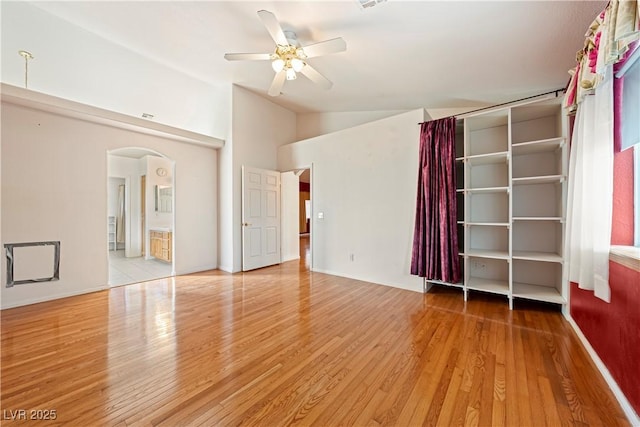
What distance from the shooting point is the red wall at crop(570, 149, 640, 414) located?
142cm

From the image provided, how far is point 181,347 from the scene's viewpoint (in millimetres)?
2158

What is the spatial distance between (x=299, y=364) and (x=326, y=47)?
9.68ft

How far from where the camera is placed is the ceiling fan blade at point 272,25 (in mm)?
2281

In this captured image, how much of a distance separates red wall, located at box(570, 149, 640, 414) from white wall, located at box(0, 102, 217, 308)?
217 inches

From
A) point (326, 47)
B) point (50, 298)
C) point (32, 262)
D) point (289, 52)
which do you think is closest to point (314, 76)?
point (289, 52)

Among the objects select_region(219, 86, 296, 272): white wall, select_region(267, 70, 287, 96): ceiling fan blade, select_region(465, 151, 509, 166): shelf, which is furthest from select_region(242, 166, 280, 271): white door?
select_region(465, 151, 509, 166): shelf

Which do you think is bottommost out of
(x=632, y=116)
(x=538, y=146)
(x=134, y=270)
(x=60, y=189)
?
(x=134, y=270)

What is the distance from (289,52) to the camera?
9.19ft

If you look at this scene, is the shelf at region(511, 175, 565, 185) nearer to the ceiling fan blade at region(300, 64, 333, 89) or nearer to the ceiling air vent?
the ceiling air vent

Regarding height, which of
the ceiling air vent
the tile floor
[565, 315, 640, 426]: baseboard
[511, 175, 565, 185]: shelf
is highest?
the ceiling air vent

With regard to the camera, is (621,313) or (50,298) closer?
(621,313)

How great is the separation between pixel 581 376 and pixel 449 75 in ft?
10.9

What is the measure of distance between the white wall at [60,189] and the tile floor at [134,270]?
0.62 meters

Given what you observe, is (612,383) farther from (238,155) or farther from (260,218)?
(238,155)
